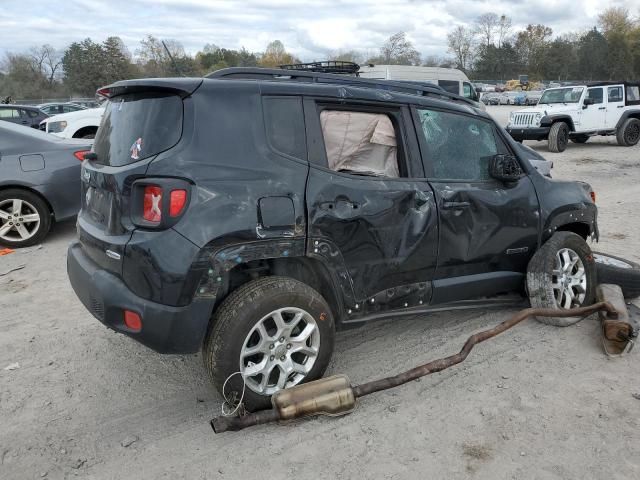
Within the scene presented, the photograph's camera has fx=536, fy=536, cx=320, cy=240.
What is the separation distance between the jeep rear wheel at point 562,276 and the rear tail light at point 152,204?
2786 millimetres

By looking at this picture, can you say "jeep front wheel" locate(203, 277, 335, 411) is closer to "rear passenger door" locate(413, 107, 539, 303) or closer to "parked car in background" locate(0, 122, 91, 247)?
"rear passenger door" locate(413, 107, 539, 303)

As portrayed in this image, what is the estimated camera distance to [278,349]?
2.99 m

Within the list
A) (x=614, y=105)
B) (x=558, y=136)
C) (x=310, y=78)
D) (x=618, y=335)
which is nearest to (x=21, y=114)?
(x=558, y=136)

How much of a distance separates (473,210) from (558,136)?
13.2 m

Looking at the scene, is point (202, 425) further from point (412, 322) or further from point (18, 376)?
point (412, 322)

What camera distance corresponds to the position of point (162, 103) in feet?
9.44

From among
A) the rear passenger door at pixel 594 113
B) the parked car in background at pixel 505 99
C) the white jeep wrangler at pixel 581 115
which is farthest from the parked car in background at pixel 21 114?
the parked car in background at pixel 505 99

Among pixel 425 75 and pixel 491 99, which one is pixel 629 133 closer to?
pixel 425 75

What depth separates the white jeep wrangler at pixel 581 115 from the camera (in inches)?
605

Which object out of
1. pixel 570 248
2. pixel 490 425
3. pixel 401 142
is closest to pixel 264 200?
pixel 401 142

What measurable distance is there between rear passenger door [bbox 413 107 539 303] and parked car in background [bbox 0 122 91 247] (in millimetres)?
4683

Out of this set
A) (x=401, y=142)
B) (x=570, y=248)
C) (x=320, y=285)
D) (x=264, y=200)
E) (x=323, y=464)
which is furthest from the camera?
(x=570, y=248)

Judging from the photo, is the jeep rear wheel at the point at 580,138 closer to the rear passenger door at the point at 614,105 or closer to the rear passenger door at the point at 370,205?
the rear passenger door at the point at 614,105

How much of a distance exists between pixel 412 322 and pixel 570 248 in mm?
1354
